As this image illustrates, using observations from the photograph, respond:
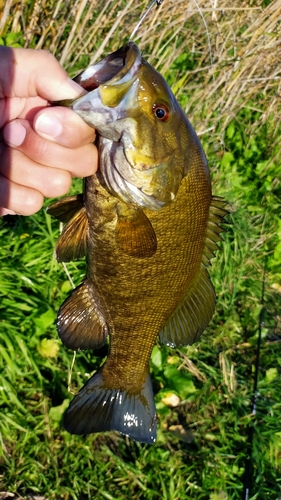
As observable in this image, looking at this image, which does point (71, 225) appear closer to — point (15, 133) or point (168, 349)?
point (15, 133)

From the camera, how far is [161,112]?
1479mm

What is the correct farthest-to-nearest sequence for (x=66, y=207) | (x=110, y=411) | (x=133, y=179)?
1. (x=110, y=411)
2. (x=66, y=207)
3. (x=133, y=179)

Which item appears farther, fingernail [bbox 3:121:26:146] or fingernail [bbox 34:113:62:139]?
fingernail [bbox 3:121:26:146]

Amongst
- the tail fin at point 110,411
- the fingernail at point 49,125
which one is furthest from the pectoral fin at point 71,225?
the tail fin at point 110,411

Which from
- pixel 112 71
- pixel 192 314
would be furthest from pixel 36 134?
pixel 192 314

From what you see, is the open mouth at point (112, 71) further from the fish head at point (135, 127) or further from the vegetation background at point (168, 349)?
the vegetation background at point (168, 349)

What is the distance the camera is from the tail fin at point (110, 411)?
2.02 meters

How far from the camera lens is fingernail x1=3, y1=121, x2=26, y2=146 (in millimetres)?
1536

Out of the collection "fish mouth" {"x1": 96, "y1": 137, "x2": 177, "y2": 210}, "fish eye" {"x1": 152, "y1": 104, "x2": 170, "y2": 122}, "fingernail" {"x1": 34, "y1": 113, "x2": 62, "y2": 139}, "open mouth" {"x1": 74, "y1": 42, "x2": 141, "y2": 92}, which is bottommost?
"fish mouth" {"x1": 96, "y1": 137, "x2": 177, "y2": 210}

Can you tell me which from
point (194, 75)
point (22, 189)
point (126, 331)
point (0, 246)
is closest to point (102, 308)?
point (126, 331)

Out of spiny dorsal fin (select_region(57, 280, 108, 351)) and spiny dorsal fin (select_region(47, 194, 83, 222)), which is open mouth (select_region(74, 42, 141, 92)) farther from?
spiny dorsal fin (select_region(57, 280, 108, 351))

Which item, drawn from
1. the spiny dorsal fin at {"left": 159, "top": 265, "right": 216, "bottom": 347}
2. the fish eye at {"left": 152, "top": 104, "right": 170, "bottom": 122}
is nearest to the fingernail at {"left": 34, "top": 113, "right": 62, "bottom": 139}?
the fish eye at {"left": 152, "top": 104, "right": 170, "bottom": 122}

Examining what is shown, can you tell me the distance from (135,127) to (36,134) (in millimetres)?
323

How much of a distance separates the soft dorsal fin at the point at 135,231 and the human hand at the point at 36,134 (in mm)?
182
